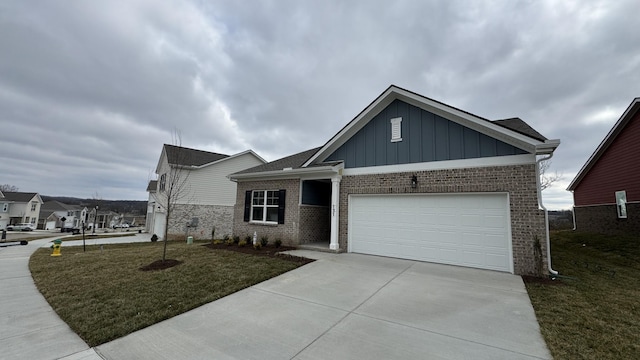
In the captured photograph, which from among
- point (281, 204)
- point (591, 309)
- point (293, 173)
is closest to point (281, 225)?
point (281, 204)

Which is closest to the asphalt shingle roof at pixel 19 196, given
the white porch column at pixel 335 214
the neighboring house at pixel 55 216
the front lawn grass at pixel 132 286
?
the neighboring house at pixel 55 216

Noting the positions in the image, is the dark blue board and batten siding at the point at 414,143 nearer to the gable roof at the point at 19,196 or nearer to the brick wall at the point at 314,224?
the brick wall at the point at 314,224

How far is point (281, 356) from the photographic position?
3.11m

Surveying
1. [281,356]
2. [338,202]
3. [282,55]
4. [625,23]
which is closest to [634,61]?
[625,23]

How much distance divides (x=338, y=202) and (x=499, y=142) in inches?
216

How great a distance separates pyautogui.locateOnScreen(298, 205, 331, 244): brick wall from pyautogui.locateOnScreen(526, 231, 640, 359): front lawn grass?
7448mm

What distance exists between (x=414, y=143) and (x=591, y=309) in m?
5.71

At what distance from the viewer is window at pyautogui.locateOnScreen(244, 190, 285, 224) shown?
452 inches

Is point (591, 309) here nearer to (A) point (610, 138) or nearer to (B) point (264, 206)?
(B) point (264, 206)

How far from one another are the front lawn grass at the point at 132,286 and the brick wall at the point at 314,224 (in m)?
2.73

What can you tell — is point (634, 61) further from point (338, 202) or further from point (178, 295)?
point (178, 295)

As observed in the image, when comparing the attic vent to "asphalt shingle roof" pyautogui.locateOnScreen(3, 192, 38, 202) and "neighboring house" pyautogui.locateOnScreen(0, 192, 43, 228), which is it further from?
"asphalt shingle roof" pyautogui.locateOnScreen(3, 192, 38, 202)

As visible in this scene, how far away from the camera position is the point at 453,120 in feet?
26.7

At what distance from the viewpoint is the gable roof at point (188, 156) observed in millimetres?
19770
